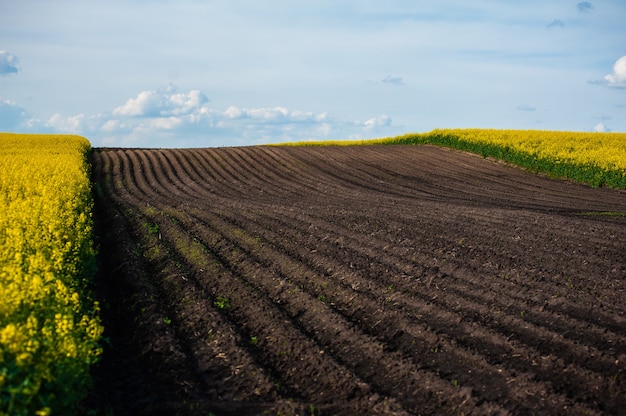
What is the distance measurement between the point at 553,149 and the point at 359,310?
109 feet

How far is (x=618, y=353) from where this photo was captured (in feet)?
30.1

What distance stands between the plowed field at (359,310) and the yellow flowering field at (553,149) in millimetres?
13294

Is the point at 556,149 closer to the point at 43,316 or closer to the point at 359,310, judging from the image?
the point at 359,310

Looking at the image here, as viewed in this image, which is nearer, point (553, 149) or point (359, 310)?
point (359, 310)

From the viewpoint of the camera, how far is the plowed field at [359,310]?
26.9ft

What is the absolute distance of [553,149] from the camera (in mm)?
40469

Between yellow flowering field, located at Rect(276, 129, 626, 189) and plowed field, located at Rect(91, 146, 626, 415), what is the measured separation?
523 inches

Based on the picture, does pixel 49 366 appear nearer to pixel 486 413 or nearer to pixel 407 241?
pixel 486 413

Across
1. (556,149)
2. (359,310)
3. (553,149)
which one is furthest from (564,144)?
(359,310)

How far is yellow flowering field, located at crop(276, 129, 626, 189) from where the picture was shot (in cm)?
3459

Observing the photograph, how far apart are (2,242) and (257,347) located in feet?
16.3

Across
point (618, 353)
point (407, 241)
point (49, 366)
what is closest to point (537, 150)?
point (407, 241)

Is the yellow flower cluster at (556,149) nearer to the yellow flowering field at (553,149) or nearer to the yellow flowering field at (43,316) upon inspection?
the yellow flowering field at (553,149)

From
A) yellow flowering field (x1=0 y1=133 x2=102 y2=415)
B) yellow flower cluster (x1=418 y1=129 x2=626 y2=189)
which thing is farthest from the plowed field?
yellow flower cluster (x1=418 y1=129 x2=626 y2=189)
